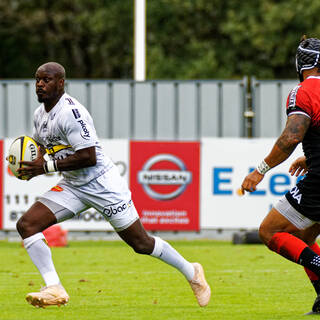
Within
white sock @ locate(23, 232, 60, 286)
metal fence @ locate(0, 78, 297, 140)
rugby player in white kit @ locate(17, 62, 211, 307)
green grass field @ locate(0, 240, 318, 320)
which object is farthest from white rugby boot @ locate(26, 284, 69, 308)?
metal fence @ locate(0, 78, 297, 140)

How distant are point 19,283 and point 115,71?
30217 mm

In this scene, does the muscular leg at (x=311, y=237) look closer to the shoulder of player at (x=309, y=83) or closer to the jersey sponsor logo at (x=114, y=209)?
the shoulder of player at (x=309, y=83)

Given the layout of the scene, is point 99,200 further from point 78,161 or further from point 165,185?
point 165,185

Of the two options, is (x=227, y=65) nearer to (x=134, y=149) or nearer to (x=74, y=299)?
(x=134, y=149)

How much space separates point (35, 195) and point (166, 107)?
3019 mm

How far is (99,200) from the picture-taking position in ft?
26.9

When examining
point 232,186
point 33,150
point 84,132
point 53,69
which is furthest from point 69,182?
point 232,186

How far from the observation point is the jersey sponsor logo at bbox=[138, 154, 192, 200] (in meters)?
16.8

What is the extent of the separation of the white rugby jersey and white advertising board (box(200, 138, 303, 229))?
28.2ft

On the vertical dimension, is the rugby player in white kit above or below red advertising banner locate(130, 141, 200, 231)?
above

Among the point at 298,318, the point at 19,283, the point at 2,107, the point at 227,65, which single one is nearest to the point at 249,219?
the point at 2,107

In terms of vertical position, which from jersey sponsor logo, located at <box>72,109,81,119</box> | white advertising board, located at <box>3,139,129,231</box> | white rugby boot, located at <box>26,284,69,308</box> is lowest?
white advertising board, located at <box>3,139,129,231</box>

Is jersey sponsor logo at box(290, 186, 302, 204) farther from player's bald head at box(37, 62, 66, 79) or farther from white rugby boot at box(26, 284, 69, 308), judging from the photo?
player's bald head at box(37, 62, 66, 79)

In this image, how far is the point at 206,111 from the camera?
58.6 ft
